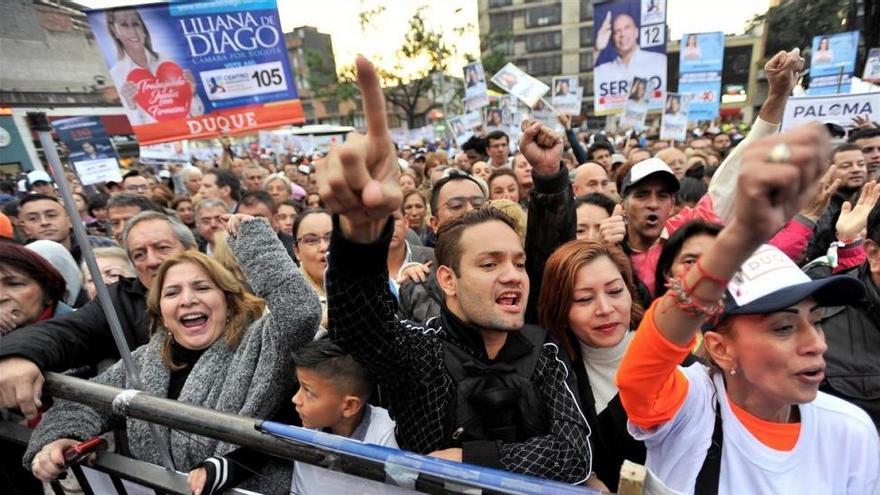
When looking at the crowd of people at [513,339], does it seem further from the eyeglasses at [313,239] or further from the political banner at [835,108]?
the political banner at [835,108]

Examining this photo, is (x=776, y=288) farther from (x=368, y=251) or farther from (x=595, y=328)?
(x=368, y=251)

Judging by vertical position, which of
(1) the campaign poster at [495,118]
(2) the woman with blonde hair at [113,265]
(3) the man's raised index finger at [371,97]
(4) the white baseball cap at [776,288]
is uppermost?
→ (3) the man's raised index finger at [371,97]

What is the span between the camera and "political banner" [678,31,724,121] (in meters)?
10.6

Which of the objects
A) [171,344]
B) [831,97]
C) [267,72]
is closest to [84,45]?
[267,72]

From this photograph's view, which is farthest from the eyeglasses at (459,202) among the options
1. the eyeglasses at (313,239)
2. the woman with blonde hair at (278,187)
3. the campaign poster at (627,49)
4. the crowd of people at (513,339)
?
the campaign poster at (627,49)

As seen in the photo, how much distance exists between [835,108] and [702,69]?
228 inches

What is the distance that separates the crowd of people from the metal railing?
16cm

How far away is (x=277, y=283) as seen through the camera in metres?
1.75

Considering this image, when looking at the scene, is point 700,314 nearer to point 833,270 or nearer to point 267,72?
point 833,270

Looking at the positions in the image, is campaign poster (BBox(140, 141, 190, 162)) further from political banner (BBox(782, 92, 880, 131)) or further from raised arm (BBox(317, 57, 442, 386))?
political banner (BBox(782, 92, 880, 131))

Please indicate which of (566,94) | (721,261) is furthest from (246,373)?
(566,94)

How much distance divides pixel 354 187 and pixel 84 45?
81.6 ft

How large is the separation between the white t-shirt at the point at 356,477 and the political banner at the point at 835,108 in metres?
6.26

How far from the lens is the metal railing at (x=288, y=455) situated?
1.07 meters
